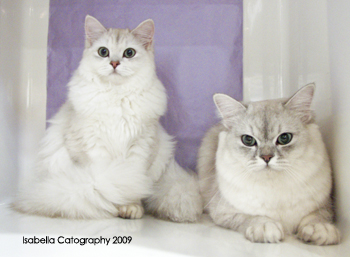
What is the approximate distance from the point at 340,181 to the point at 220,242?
52 cm

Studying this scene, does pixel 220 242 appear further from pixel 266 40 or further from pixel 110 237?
pixel 266 40

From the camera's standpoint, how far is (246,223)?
4.18ft

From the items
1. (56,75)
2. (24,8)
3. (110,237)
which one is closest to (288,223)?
(110,237)

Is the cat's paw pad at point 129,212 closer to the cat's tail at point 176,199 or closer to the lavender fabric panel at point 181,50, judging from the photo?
the cat's tail at point 176,199

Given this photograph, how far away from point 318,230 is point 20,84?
178 centimetres

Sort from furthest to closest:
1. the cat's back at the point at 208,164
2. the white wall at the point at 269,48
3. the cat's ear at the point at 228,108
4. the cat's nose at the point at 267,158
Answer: the white wall at the point at 269,48 < the cat's back at the point at 208,164 < the cat's ear at the point at 228,108 < the cat's nose at the point at 267,158

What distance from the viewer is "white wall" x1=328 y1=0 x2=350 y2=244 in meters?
1.24

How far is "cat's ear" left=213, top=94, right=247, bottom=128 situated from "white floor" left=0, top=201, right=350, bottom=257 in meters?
0.45

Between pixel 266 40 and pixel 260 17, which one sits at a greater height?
pixel 260 17

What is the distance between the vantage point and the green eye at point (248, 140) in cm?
131

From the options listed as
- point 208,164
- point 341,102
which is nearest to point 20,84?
point 208,164

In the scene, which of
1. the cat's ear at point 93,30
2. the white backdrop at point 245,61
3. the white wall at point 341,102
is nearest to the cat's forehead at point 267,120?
the white wall at point 341,102

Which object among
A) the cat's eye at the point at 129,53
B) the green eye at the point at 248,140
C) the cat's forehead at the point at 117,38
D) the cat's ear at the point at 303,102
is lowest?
the green eye at the point at 248,140

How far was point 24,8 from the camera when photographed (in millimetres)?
2100
